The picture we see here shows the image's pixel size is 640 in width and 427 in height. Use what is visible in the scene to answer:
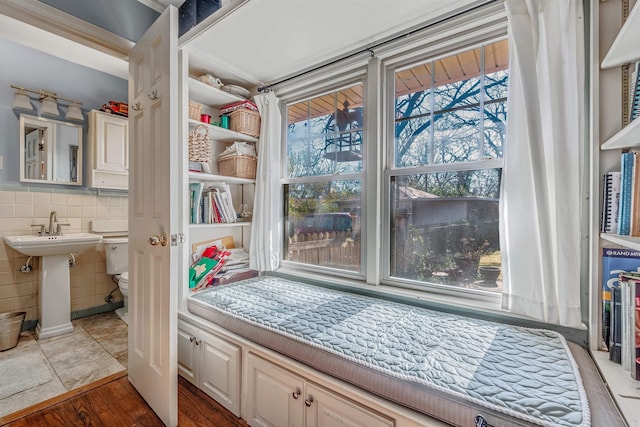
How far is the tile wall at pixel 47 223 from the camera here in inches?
97.5

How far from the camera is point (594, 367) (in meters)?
1.06

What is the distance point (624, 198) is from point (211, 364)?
6.72 ft

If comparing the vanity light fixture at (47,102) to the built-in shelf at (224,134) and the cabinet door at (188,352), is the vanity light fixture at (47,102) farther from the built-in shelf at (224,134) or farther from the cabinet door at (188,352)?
the cabinet door at (188,352)

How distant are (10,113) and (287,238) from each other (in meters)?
2.67

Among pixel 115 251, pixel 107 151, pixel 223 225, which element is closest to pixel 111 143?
pixel 107 151

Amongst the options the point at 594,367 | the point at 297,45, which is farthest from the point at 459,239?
the point at 297,45

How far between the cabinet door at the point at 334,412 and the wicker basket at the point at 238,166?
5.38 feet

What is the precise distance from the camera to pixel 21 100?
249cm

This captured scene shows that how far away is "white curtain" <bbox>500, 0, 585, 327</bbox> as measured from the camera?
4.04 ft

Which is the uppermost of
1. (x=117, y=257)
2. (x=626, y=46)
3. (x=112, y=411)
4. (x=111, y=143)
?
(x=111, y=143)

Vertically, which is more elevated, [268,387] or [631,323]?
[631,323]

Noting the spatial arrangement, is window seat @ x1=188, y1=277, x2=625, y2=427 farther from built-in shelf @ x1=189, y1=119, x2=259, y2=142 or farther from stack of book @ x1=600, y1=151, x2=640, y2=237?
built-in shelf @ x1=189, y1=119, x2=259, y2=142

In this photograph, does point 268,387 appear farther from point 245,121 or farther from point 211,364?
point 245,121

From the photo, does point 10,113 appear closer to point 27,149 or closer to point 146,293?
point 27,149
